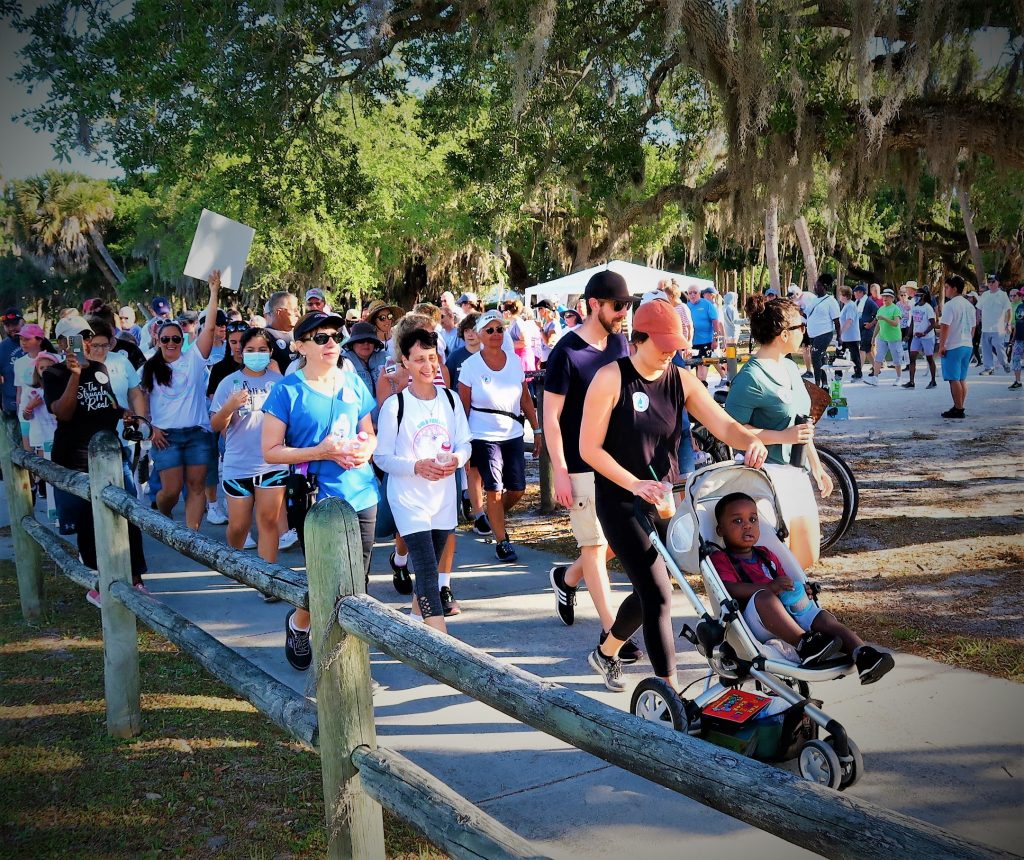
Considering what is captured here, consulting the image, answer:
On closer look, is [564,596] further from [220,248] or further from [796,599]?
[220,248]

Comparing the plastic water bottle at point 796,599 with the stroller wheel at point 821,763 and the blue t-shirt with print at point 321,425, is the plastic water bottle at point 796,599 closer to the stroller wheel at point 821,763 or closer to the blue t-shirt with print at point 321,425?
the stroller wheel at point 821,763

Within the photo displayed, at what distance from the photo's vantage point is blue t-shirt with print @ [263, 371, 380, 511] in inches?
210

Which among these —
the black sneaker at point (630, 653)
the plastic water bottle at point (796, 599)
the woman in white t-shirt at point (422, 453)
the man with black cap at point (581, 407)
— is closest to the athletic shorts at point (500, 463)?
the man with black cap at point (581, 407)

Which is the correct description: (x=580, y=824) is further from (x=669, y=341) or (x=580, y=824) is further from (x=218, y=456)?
(x=218, y=456)

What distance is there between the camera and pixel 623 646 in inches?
207

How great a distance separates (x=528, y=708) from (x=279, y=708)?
1.36 m

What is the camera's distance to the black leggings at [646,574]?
4.43m

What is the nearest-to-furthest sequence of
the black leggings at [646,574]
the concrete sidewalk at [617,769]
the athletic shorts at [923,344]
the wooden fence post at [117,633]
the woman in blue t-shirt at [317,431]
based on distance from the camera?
the concrete sidewalk at [617,769]
the black leggings at [646,574]
the wooden fence post at [117,633]
the woman in blue t-shirt at [317,431]
the athletic shorts at [923,344]

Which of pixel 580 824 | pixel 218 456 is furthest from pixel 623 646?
pixel 218 456

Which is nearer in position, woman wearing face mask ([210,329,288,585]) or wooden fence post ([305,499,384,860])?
wooden fence post ([305,499,384,860])

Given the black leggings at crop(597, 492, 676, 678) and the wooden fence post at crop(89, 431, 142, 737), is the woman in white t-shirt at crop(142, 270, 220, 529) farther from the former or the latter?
the black leggings at crop(597, 492, 676, 678)

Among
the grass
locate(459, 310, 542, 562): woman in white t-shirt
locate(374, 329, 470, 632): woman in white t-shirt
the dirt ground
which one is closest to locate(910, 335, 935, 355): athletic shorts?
the dirt ground

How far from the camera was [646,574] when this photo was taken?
4.50m

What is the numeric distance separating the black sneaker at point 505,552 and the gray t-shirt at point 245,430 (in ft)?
6.29
